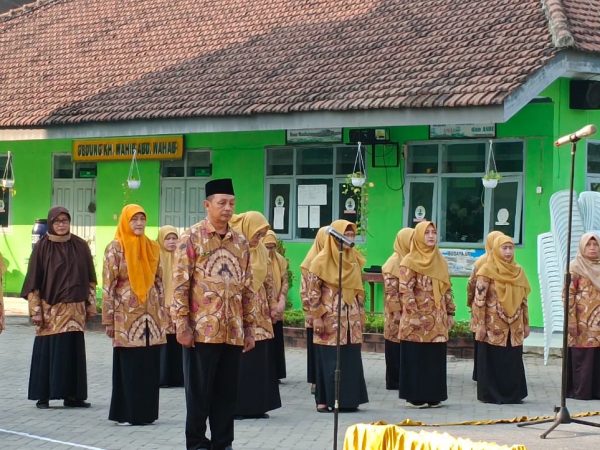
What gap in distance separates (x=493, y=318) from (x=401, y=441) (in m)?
5.21

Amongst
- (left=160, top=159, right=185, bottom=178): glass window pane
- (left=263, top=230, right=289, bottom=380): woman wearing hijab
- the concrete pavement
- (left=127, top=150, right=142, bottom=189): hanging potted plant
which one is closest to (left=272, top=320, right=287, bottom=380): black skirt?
(left=263, top=230, right=289, bottom=380): woman wearing hijab

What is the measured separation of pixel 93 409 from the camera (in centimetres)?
1226

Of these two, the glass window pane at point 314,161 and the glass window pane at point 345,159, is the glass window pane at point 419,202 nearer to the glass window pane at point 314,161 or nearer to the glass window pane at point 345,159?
the glass window pane at point 345,159

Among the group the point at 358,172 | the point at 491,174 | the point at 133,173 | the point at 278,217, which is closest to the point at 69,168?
the point at 133,173

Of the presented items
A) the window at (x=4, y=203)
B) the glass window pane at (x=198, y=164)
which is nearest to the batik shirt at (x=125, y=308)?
the glass window pane at (x=198, y=164)

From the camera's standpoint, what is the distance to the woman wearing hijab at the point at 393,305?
44.6 feet

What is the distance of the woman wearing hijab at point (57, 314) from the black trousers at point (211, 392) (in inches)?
120

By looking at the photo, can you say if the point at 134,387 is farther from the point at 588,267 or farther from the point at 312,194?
the point at 312,194

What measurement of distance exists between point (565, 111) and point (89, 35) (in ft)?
39.3

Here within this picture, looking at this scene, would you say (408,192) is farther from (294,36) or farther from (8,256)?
(8,256)

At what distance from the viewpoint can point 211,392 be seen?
9.47m

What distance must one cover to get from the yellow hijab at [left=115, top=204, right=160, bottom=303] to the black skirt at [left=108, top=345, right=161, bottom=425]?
494 mm

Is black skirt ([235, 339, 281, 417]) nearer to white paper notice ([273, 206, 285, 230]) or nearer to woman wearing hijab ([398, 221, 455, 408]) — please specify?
woman wearing hijab ([398, 221, 455, 408])

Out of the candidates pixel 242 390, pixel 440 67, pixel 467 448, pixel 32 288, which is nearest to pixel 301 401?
pixel 242 390
